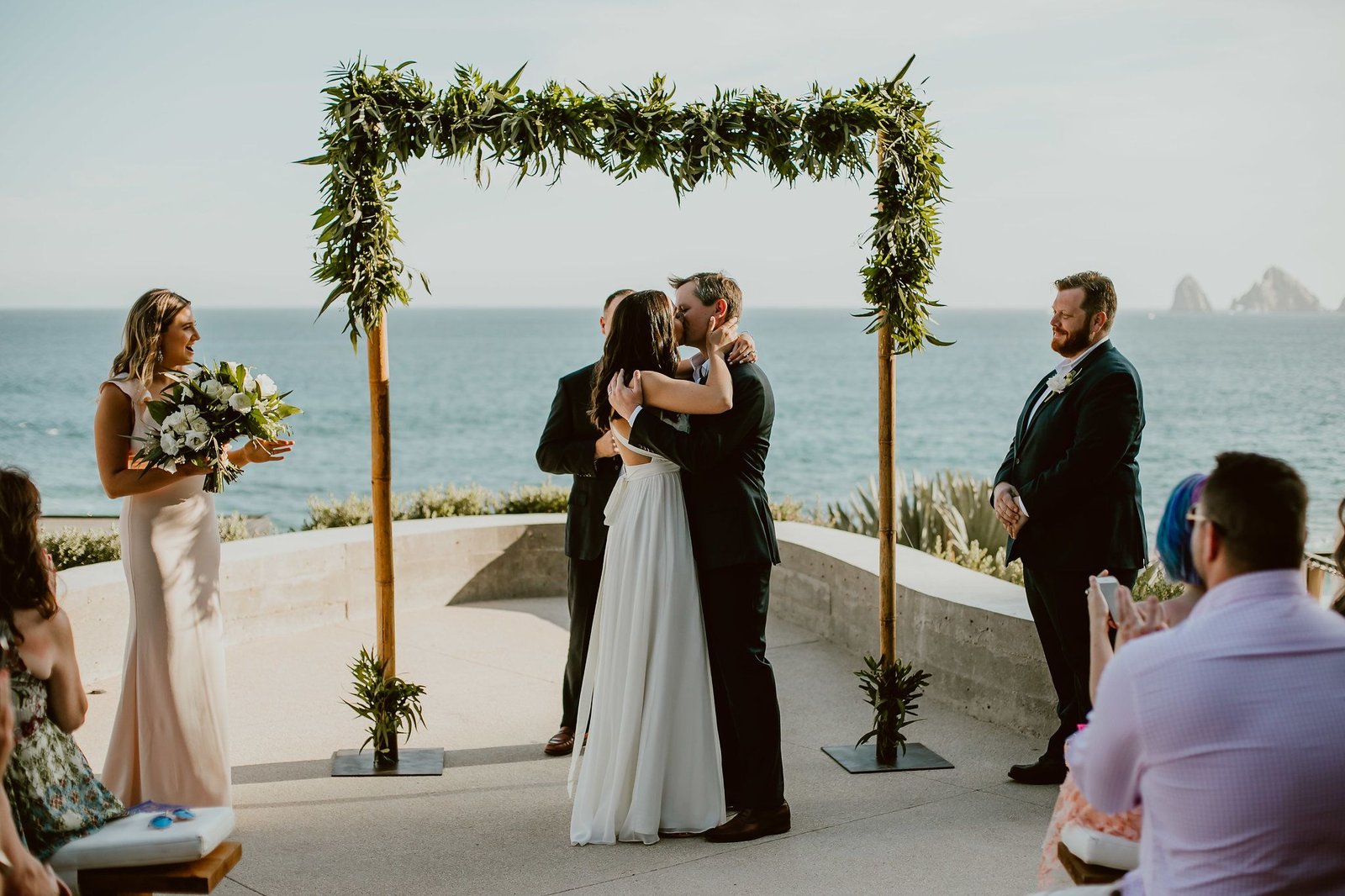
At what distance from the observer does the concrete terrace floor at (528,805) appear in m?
4.36

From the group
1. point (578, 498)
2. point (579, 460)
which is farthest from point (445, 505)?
point (579, 460)

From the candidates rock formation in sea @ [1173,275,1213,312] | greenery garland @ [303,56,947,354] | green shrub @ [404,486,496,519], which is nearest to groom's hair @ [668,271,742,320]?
greenery garland @ [303,56,947,354]

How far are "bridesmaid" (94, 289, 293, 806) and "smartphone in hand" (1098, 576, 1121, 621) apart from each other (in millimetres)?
3286

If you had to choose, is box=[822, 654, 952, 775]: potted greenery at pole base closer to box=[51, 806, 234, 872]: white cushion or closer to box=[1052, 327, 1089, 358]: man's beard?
box=[1052, 327, 1089, 358]: man's beard

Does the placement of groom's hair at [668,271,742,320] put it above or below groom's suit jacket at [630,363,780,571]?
above

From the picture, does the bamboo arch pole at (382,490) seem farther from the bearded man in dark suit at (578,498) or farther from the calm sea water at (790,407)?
the calm sea water at (790,407)

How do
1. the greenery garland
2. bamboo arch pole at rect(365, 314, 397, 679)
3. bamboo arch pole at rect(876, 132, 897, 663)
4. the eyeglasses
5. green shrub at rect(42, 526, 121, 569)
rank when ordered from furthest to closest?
green shrub at rect(42, 526, 121, 569) < bamboo arch pole at rect(876, 132, 897, 663) < bamboo arch pole at rect(365, 314, 397, 679) < the greenery garland < the eyeglasses

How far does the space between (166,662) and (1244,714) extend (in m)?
3.83

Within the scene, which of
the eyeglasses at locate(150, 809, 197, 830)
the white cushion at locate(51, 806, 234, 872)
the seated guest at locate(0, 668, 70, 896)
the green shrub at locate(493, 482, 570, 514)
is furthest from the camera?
the green shrub at locate(493, 482, 570, 514)

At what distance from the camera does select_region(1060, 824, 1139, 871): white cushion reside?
3.01 m

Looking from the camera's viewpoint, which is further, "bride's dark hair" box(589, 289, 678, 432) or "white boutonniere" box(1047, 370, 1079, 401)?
"white boutonniere" box(1047, 370, 1079, 401)

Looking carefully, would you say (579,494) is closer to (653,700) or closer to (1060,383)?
(653,700)

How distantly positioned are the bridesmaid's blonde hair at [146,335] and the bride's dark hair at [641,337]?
1.65 meters

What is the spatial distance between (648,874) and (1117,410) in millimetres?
2685
